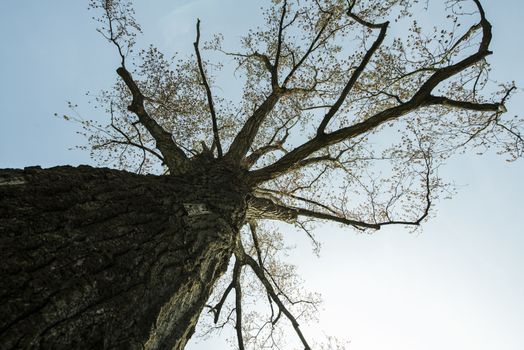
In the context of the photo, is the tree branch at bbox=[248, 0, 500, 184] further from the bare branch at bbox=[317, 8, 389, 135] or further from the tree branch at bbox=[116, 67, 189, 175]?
the tree branch at bbox=[116, 67, 189, 175]

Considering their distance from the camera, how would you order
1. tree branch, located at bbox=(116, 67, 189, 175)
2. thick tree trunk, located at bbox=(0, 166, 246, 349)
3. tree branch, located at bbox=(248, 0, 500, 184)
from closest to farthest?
thick tree trunk, located at bbox=(0, 166, 246, 349)
tree branch, located at bbox=(248, 0, 500, 184)
tree branch, located at bbox=(116, 67, 189, 175)

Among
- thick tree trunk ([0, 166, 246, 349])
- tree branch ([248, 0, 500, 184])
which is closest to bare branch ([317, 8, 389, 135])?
tree branch ([248, 0, 500, 184])

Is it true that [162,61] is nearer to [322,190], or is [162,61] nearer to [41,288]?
[322,190]

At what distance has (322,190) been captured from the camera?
309 inches

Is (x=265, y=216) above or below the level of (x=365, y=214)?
below

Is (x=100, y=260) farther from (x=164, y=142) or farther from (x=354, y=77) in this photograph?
(x=354, y=77)

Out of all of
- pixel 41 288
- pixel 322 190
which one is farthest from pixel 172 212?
pixel 322 190

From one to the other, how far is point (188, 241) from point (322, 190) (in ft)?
17.9

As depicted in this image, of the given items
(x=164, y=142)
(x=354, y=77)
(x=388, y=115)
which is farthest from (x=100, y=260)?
(x=388, y=115)

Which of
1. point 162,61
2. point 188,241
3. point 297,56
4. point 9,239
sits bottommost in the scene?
point 9,239

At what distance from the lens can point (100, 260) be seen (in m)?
1.95

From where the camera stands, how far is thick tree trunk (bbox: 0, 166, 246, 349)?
61.4 inches

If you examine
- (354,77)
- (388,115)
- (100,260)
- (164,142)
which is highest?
(388,115)

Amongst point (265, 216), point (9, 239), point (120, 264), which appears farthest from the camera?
point (265, 216)
